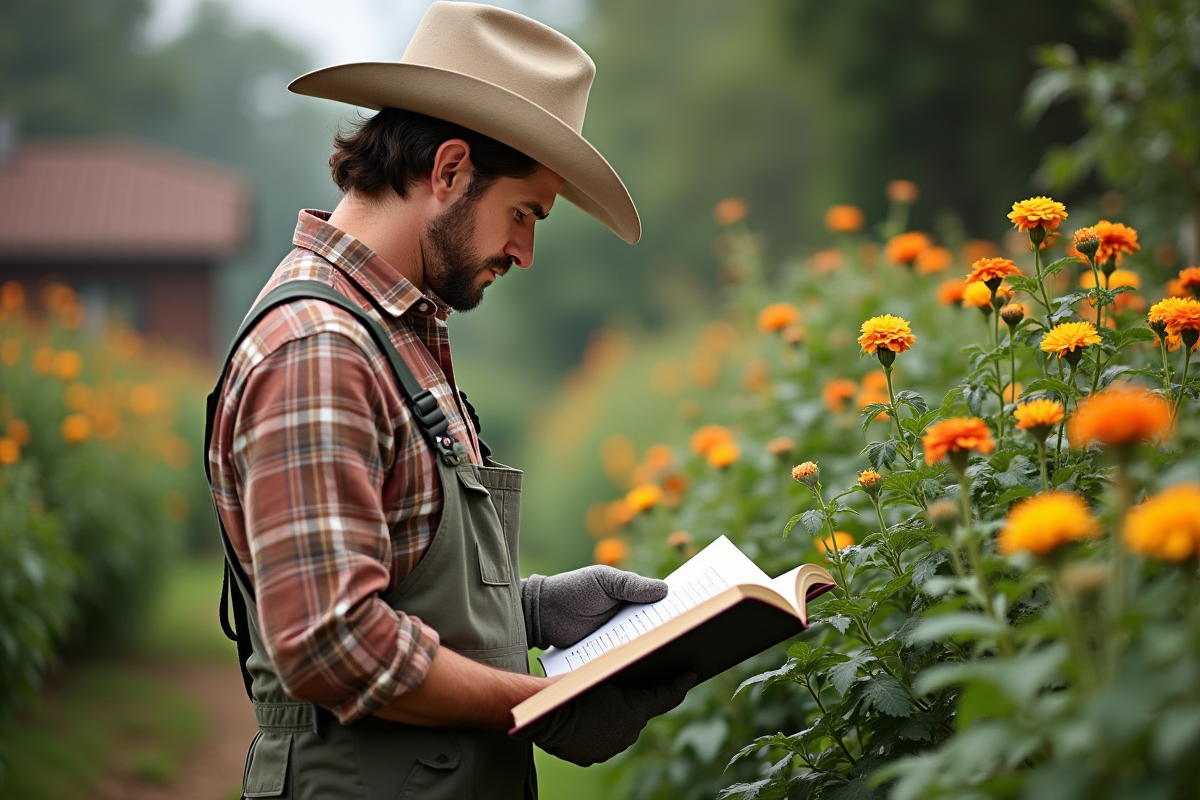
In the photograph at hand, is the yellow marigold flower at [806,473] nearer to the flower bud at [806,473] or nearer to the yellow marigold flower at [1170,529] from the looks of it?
the flower bud at [806,473]

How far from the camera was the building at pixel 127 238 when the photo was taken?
19344mm

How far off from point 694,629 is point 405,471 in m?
0.49

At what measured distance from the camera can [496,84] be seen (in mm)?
1830

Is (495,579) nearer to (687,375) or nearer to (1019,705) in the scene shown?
(1019,705)

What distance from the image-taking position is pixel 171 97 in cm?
3222

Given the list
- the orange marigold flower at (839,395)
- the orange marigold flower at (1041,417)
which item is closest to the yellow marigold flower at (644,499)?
the orange marigold flower at (839,395)

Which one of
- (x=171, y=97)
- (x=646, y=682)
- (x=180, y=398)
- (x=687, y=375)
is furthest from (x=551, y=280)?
(x=646, y=682)

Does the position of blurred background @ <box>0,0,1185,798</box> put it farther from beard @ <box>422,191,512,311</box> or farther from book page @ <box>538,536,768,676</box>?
book page @ <box>538,536,768,676</box>

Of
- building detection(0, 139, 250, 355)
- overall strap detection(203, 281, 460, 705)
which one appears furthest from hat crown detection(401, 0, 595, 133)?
building detection(0, 139, 250, 355)

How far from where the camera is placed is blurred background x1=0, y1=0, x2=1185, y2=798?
472 cm

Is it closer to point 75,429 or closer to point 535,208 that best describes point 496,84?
point 535,208

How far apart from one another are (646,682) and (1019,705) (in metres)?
0.84

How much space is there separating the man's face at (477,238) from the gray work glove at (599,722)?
2.32 feet

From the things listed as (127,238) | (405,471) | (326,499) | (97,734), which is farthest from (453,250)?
(127,238)
